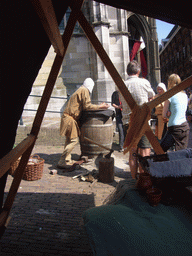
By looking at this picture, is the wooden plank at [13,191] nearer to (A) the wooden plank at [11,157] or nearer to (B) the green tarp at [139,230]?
(A) the wooden plank at [11,157]

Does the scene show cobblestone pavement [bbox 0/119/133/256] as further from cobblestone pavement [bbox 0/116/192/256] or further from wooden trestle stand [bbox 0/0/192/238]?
wooden trestle stand [bbox 0/0/192/238]

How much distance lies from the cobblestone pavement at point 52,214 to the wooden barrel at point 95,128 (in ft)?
2.08

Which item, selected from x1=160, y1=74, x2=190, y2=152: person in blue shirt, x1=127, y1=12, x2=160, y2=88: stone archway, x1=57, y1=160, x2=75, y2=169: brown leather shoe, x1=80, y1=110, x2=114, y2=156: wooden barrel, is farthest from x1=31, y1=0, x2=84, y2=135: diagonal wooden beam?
x1=127, y1=12, x2=160, y2=88: stone archway

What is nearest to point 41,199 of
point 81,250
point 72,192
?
point 72,192

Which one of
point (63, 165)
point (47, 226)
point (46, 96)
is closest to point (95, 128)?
point (63, 165)

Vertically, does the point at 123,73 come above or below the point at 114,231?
above

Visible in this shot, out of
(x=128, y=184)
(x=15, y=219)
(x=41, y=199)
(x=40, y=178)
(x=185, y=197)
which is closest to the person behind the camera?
(x=185, y=197)

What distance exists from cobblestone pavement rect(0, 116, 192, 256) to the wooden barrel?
633 millimetres

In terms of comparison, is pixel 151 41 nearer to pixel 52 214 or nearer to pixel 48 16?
pixel 52 214

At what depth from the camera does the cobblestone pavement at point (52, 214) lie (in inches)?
98.0

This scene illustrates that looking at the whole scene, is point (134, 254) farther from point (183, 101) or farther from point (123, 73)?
point (123, 73)

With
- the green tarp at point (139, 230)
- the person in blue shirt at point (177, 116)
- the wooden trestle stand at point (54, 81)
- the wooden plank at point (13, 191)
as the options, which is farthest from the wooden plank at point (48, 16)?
the person in blue shirt at point (177, 116)

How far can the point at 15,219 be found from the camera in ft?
10.1

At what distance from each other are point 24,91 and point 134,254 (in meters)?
1.36
